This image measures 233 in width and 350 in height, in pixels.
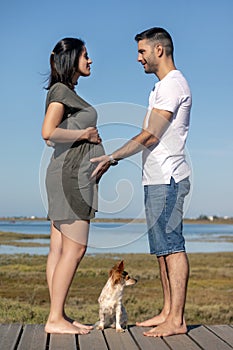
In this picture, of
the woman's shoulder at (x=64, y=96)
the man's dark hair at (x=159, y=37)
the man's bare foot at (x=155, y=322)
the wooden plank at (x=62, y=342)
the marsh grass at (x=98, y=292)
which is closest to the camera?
the wooden plank at (x=62, y=342)

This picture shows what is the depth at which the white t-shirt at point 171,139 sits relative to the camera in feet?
12.1

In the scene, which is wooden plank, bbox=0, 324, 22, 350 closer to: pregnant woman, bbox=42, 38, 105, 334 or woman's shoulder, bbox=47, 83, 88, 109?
pregnant woman, bbox=42, 38, 105, 334

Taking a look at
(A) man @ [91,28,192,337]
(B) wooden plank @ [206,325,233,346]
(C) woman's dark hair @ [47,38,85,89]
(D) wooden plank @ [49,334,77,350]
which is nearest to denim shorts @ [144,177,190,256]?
(A) man @ [91,28,192,337]

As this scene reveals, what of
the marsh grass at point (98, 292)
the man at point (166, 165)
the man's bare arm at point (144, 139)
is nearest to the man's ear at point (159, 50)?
the man at point (166, 165)

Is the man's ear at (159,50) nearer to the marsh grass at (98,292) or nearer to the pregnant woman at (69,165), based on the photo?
the pregnant woman at (69,165)

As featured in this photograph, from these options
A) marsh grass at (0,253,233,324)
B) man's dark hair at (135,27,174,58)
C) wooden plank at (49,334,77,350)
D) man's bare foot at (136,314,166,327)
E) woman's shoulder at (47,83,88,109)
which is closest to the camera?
wooden plank at (49,334,77,350)

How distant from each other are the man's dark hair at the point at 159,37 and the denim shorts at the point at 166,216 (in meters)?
0.79

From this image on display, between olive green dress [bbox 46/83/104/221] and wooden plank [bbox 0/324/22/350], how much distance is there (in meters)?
0.70

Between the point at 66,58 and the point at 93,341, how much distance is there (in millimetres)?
1595

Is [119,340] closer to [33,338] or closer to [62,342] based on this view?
[62,342]

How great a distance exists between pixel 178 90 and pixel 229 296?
32.9 feet

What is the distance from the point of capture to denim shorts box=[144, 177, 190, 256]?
3.68 meters

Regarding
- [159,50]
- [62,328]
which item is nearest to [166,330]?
[62,328]

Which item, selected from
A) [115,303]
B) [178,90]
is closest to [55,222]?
[115,303]
